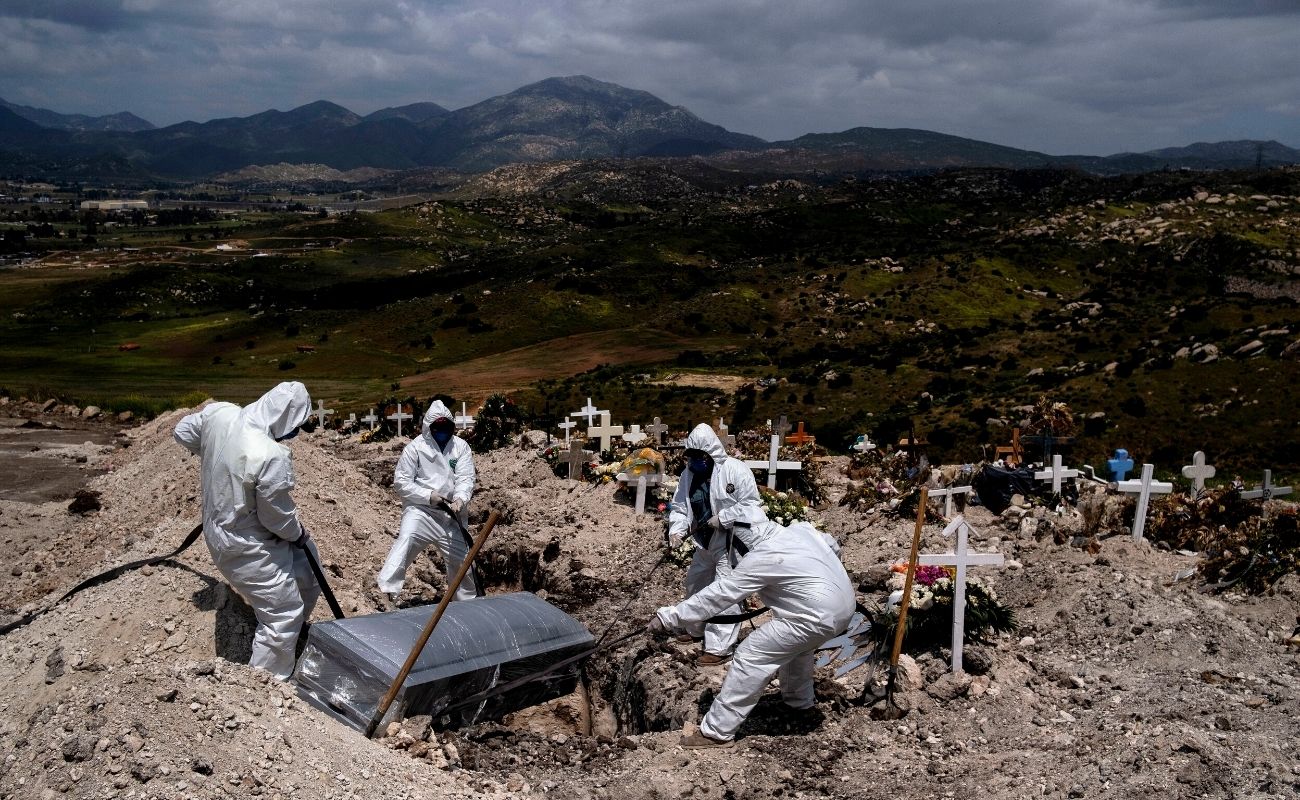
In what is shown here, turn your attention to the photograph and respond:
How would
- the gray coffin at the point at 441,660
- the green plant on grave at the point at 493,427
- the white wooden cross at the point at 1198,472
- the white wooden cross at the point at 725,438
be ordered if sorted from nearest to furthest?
1. the gray coffin at the point at 441,660
2. the white wooden cross at the point at 1198,472
3. the white wooden cross at the point at 725,438
4. the green plant on grave at the point at 493,427

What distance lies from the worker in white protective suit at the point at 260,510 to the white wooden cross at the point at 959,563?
5821 mm

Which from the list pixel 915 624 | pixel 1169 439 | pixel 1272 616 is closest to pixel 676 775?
pixel 915 624

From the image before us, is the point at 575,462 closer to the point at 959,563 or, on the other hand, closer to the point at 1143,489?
the point at 1143,489

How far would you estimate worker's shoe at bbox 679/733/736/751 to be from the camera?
26.3 feet

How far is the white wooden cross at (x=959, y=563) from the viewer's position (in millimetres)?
8969

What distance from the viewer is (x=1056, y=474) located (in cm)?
1437

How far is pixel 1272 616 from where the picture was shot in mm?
9656

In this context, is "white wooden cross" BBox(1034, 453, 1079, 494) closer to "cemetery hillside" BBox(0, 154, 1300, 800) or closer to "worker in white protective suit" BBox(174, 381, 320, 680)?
"cemetery hillside" BBox(0, 154, 1300, 800)

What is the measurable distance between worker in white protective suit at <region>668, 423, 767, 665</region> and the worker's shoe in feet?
5.48

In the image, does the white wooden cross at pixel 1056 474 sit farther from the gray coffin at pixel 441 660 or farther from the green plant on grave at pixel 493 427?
the green plant on grave at pixel 493 427

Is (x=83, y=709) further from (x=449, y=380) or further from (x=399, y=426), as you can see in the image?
(x=449, y=380)

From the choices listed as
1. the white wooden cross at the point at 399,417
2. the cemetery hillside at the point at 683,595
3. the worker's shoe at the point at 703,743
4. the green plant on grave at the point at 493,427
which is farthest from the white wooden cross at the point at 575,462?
the worker's shoe at the point at 703,743

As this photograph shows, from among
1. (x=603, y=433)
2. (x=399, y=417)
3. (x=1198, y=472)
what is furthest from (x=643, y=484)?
(x=399, y=417)

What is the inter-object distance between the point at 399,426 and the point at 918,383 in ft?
70.7
